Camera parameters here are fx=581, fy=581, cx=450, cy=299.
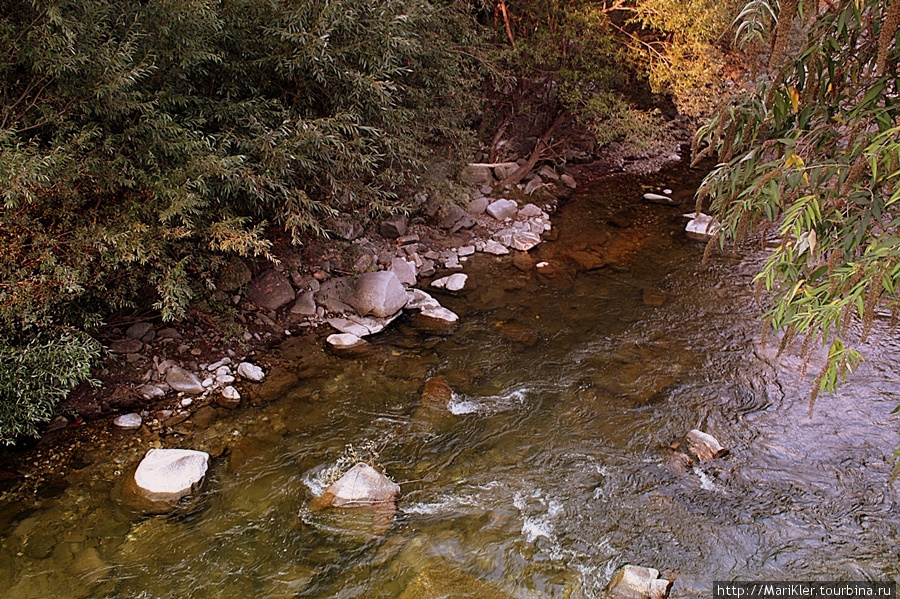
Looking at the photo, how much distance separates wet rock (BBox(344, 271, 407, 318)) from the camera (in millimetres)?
8906

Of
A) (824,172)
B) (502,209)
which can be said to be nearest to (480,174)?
(502,209)

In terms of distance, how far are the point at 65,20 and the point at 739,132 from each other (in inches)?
226

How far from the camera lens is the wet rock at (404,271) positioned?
10078 millimetres

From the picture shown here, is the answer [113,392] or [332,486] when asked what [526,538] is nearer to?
[332,486]

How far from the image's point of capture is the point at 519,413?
6.96 meters

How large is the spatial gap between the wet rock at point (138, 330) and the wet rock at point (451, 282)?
454cm

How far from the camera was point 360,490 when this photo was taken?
18.3ft

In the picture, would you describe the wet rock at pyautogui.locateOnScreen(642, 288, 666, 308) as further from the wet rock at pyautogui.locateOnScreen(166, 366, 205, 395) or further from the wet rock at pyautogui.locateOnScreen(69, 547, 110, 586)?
the wet rock at pyautogui.locateOnScreen(69, 547, 110, 586)

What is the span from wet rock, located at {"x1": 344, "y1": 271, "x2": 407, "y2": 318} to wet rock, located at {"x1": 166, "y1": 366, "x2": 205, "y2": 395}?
264 centimetres

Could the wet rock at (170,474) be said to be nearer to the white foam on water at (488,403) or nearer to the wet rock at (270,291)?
the white foam on water at (488,403)

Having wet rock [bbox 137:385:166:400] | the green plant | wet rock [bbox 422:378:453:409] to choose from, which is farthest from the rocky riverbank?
wet rock [bbox 422:378:453:409]

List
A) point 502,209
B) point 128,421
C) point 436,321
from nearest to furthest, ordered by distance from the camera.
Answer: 1. point 128,421
2. point 436,321
3. point 502,209

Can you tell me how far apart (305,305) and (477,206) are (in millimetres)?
5634

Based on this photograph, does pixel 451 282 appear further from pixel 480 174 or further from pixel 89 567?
pixel 89 567
